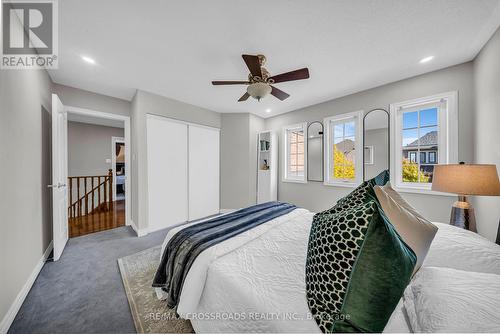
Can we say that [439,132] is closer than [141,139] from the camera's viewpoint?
Yes

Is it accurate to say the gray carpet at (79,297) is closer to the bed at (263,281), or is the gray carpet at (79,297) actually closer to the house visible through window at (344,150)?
the bed at (263,281)

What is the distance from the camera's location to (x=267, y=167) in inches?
175

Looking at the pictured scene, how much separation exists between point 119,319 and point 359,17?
326 cm

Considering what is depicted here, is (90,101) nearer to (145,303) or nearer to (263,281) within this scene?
(145,303)

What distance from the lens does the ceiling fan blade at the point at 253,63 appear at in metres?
1.70

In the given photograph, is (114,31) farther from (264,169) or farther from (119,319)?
(264,169)

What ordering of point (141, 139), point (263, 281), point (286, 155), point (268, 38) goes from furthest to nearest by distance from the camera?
point (286, 155)
point (141, 139)
point (268, 38)
point (263, 281)

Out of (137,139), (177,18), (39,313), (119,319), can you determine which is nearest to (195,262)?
(119,319)

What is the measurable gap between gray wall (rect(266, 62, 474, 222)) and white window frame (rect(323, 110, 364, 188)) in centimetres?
9

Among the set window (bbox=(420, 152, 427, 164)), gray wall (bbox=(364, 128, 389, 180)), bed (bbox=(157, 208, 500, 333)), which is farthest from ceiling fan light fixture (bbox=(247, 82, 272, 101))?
window (bbox=(420, 152, 427, 164))

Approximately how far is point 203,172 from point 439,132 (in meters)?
4.04

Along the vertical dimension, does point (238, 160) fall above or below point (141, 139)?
below

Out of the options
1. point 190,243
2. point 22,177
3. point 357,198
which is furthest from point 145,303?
point 357,198

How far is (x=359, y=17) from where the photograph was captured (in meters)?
1.63
